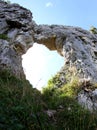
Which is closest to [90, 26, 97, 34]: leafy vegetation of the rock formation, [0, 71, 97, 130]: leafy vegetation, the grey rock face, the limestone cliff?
the rock formation

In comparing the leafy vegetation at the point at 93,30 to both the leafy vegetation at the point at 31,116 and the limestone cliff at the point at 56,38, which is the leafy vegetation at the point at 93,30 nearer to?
the limestone cliff at the point at 56,38

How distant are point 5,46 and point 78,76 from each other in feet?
14.6

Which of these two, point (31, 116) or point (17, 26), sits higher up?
point (17, 26)

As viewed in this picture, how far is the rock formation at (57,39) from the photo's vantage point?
604 inches

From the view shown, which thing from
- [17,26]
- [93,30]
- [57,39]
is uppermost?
[17,26]

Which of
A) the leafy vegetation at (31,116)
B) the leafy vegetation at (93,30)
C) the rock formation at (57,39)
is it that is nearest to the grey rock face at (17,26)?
the rock formation at (57,39)

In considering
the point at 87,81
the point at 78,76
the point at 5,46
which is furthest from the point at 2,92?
the point at 78,76

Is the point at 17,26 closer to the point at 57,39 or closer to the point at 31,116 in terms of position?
the point at 57,39

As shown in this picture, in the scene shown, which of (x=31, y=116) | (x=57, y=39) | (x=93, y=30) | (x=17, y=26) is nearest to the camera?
(x=31, y=116)

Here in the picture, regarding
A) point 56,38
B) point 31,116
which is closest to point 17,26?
point 56,38

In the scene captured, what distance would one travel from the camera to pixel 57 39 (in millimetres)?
18250

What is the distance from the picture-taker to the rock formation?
15333 mm

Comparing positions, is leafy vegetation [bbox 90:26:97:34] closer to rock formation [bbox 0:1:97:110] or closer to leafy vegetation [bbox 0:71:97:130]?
rock formation [bbox 0:1:97:110]

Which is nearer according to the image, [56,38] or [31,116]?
[31,116]
